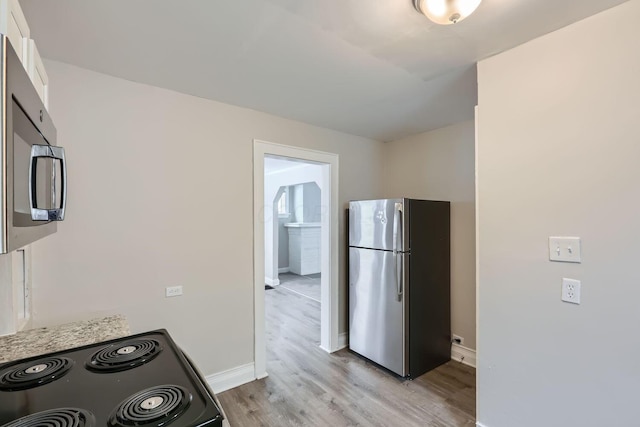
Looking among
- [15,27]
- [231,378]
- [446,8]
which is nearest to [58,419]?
[15,27]

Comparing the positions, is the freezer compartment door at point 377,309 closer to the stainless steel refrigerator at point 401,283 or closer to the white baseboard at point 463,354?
the stainless steel refrigerator at point 401,283

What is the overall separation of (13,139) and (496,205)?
83.3 inches

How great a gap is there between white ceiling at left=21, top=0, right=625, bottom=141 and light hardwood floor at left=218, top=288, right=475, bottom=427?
2.41 metres

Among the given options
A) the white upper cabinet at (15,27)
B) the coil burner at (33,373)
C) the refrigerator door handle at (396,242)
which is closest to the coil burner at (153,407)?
the coil burner at (33,373)

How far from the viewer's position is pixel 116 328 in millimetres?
1435

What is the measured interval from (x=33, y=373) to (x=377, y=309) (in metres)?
2.48

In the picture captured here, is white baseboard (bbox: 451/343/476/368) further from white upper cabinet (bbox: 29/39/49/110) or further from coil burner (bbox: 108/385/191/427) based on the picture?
white upper cabinet (bbox: 29/39/49/110)

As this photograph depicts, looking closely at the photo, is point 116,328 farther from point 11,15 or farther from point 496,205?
point 496,205

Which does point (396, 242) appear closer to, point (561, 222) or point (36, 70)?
point (561, 222)

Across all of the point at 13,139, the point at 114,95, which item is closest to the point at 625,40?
the point at 13,139

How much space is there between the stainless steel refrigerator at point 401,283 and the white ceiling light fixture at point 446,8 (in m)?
1.56

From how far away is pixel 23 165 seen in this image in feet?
2.39

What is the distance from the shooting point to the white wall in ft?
4.62

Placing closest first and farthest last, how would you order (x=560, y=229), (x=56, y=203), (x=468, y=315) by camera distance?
(x=56, y=203) → (x=560, y=229) → (x=468, y=315)
